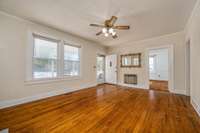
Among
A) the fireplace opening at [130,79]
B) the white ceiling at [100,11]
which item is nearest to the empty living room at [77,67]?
the white ceiling at [100,11]

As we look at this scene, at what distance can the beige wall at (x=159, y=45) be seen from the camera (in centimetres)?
A: 442

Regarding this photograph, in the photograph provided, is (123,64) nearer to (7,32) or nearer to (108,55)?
(108,55)

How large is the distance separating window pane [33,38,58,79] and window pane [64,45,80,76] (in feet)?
1.74

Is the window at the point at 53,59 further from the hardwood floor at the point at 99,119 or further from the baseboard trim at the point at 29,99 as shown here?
the hardwood floor at the point at 99,119

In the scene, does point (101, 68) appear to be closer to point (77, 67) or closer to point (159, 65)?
point (77, 67)

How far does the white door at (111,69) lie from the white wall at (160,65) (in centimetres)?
371

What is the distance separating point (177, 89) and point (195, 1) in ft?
11.5

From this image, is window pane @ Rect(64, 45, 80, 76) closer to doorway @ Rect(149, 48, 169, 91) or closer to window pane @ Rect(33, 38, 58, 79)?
window pane @ Rect(33, 38, 58, 79)

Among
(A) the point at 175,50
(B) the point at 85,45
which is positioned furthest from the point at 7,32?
(A) the point at 175,50

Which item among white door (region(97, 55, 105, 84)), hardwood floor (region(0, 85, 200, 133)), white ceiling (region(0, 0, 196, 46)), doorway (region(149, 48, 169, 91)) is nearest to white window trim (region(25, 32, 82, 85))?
→ white ceiling (region(0, 0, 196, 46))

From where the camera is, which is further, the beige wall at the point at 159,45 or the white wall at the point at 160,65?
the white wall at the point at 160,65

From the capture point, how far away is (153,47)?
5.24 meters

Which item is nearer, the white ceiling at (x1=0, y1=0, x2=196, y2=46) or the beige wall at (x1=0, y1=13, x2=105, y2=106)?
the white ceiling at (x1=0, y1=0, x2=196, y2=46)

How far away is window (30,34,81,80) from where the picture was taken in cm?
362
